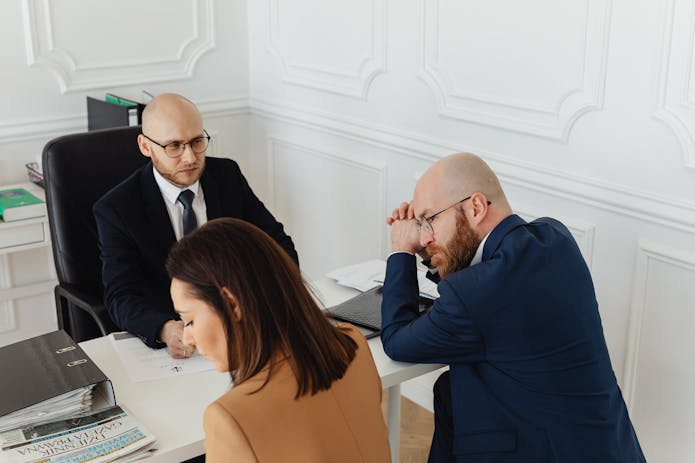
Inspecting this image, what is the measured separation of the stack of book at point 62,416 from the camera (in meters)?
1.87

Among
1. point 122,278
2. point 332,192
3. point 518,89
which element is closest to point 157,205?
point 122,278

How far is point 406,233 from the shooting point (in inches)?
93.1

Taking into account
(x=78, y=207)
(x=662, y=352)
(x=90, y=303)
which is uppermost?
(x=78, y=207)

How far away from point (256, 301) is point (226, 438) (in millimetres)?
227

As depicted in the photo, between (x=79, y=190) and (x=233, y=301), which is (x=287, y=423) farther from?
(x=79, y=190)

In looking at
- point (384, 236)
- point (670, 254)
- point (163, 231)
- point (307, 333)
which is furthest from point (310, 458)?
point (384, 236)

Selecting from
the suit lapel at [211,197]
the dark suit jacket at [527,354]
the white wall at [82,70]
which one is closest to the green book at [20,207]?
the white wall at [82,70]

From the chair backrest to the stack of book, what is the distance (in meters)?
0.74

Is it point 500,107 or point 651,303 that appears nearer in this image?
point 651,303

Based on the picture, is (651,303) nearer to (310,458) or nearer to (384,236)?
(384,236)

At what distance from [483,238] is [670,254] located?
76 cm

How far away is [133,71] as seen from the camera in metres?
4.02

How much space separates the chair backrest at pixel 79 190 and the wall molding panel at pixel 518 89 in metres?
1.14

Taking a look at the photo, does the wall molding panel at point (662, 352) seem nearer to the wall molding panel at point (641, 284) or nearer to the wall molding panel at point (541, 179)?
the wall molding panel at point (641, 284)
